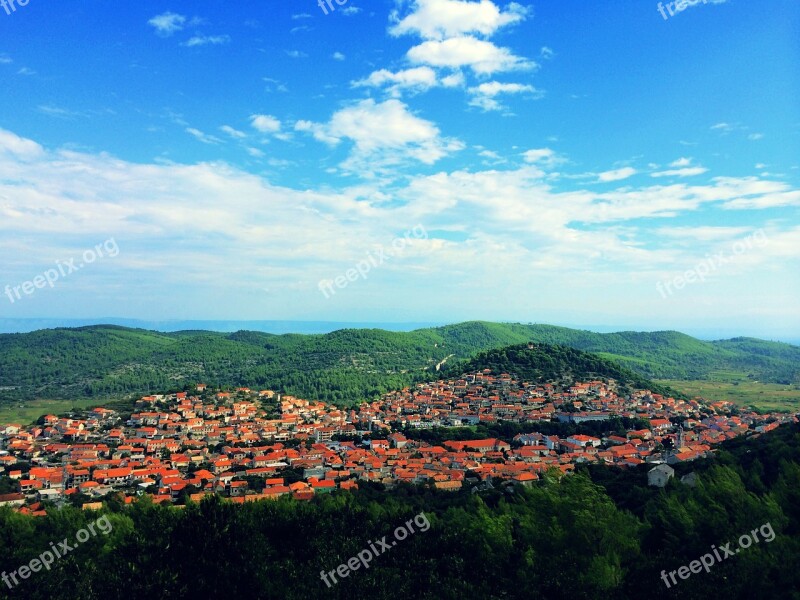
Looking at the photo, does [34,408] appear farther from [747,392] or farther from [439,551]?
[747,392]

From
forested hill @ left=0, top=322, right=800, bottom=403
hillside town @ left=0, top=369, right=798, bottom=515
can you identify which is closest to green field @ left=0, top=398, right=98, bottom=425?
forested hill @ left=0, top=322, right=800, bottom=403

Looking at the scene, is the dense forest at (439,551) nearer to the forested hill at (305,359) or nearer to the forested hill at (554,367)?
the forested hill at (554,367)

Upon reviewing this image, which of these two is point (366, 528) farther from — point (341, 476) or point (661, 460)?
point (661, 460)

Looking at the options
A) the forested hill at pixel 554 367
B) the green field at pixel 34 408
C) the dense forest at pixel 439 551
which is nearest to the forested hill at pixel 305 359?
the green field at pixel 34 408

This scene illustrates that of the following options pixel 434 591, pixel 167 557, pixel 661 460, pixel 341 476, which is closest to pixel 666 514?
pixel 434 591

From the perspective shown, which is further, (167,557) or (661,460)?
(661,460)

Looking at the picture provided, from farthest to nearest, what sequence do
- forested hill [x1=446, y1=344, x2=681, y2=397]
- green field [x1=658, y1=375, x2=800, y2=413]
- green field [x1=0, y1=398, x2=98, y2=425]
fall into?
1. forested hill [x1=446, y1=344, x2=681, y2=397]
2. green field [x1=658, y1=375, x2=800, y2=413]
3. green field [x1=0, y1=398, x2=98, y2=425]

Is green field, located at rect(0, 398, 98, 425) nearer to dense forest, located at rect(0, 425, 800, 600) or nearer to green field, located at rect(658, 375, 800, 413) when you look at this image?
dense forest, located at rect(0, 425, 800, 600)
